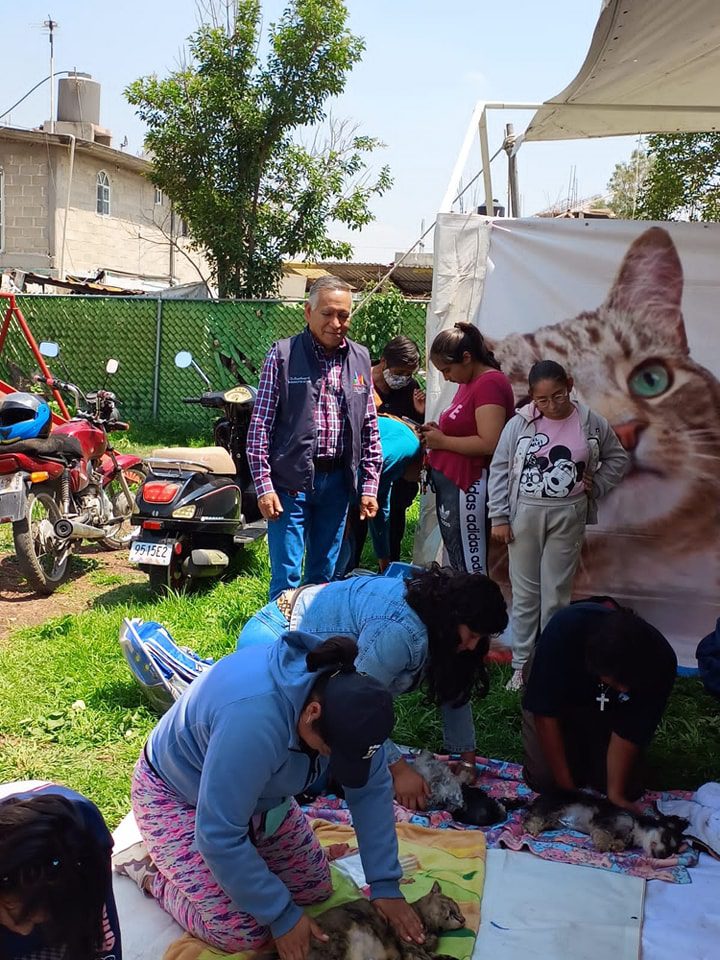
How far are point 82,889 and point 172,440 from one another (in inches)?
413

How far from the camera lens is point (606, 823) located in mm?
3330

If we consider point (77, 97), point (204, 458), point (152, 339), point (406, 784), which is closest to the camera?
point (406, 784)

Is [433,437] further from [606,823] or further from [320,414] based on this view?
[606,823]

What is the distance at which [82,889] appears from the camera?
1679mm

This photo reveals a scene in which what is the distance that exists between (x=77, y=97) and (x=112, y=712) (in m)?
28.0

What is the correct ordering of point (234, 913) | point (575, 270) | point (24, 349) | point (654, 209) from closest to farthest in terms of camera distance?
point (234, 913) < point (575, 270) < point (24, 349) < point (654, 209)

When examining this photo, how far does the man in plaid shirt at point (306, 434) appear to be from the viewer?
4426 millimetres

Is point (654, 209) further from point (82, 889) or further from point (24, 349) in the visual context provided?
point (82, 889)

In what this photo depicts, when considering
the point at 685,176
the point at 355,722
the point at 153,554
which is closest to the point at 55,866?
the point at 355,722

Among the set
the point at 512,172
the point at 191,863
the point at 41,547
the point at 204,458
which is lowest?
the point at 191,863

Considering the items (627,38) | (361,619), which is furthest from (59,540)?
(627,38)

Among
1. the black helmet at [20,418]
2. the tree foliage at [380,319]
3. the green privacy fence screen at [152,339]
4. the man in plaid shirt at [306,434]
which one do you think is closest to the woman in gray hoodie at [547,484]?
the man in plaid shirt at [306,434]

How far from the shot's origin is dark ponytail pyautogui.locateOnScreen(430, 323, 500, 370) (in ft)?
15.6

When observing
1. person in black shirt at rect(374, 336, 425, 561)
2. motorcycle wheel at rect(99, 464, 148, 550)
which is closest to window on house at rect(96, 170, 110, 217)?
motorcycle wheel at rect(99, 464, 148, 550)
